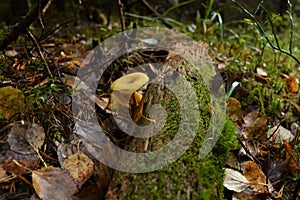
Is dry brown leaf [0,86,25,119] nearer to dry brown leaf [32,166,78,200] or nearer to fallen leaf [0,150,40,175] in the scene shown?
fallen leaf [0,150,40,175]

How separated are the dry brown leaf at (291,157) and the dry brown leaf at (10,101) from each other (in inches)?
50.4

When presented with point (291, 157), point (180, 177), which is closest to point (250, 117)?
point (291, 157)

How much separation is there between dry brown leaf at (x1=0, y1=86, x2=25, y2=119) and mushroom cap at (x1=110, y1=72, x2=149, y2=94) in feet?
1.43

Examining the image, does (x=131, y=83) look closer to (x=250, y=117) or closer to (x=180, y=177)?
(x=180, y=177)

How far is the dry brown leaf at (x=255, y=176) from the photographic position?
61.0 inches

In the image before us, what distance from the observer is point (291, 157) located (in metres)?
1.68

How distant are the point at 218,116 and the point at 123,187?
0.59 m

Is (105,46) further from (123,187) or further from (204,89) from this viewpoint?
(123,187)

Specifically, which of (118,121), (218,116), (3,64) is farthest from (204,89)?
(3,64)

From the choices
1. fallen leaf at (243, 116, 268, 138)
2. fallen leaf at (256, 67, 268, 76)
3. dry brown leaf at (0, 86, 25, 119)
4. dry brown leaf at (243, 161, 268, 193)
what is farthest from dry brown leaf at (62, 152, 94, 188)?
fallen leaf at (256, 67, 268, 76)

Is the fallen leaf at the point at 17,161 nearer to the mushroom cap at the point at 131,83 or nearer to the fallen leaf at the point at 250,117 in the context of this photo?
the mushroom cap at the point at 131,83

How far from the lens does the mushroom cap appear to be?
1.62m

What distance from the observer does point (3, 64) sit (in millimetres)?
1974

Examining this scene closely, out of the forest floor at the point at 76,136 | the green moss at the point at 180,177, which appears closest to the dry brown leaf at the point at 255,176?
the forest floor at the point at 76,136
